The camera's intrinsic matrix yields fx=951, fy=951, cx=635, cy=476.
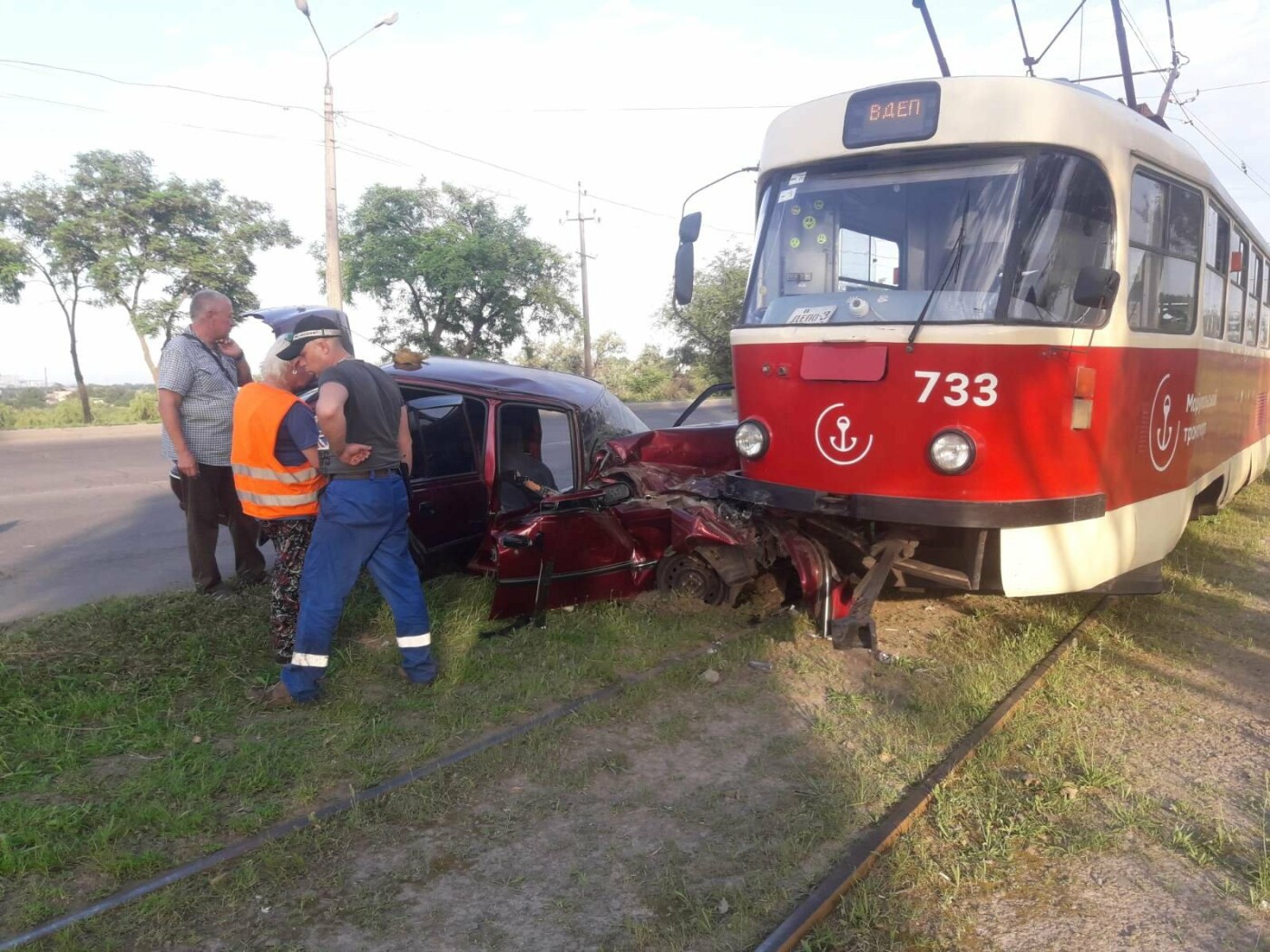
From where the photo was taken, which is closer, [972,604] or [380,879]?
[380,879]

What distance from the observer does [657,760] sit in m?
4.24

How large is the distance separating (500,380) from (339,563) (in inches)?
88.7

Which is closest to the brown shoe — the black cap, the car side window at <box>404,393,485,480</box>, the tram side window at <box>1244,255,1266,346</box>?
the black cap

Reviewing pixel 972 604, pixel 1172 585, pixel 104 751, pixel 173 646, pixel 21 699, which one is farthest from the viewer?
pixel 1172 585

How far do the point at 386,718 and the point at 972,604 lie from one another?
4.33 metres

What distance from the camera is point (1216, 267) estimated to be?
6.73m

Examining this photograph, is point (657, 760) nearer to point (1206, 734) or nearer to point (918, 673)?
point (918, 673)

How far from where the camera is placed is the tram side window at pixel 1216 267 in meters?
6.45

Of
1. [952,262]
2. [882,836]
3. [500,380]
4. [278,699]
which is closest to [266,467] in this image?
[278,699]

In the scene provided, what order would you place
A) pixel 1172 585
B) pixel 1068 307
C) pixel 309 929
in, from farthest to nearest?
pixel 1172 585 < pixel 1068 307 < pixel 309 929

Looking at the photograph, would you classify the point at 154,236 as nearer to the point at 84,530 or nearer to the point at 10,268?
the point at 10,268

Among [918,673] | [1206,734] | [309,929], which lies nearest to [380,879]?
[309,929]

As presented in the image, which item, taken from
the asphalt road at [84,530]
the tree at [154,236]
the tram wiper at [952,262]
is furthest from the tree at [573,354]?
the tram wiper at [952,262]

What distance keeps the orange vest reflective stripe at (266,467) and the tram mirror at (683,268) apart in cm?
259
